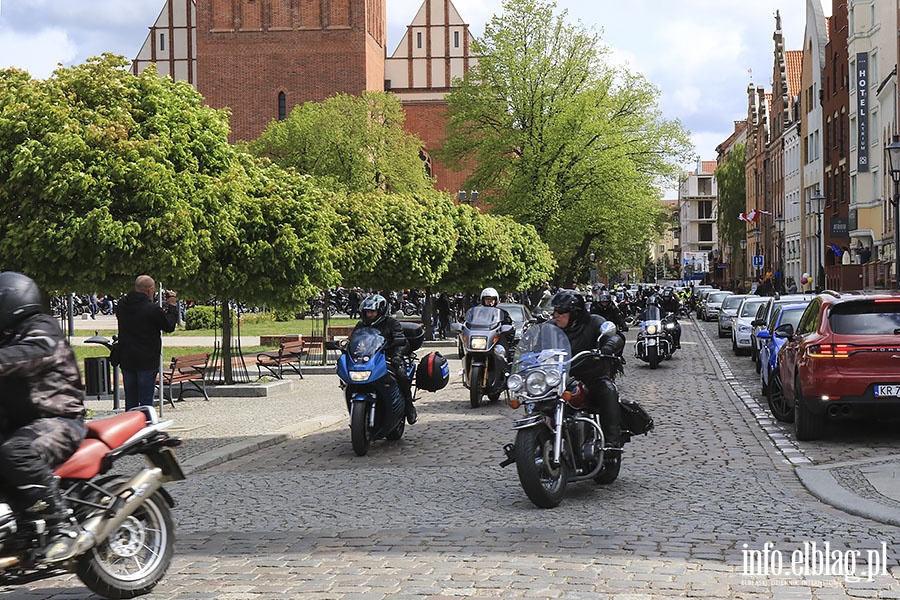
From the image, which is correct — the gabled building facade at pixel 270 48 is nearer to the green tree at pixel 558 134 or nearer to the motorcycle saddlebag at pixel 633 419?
the green tree at pixel 558 134

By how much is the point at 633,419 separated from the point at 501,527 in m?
2.13

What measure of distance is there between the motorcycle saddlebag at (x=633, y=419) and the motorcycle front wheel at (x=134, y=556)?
4.25 metres

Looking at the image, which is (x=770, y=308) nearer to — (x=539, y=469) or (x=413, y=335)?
(x=413, y=335)

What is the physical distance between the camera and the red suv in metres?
12.4

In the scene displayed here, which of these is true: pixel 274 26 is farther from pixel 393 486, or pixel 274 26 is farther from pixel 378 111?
pixel 393 486

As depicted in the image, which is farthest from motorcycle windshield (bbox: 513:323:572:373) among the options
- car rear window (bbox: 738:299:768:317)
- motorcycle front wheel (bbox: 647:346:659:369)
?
car rear window (bbox: 738:299:768:317)

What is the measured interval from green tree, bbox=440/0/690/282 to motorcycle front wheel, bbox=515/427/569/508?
41804 mm

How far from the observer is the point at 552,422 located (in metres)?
9.02

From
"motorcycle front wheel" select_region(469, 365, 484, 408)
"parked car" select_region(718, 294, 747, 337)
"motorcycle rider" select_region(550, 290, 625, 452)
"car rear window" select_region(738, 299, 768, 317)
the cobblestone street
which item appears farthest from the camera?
"parked car" select_region(718, 294, 747, 337)

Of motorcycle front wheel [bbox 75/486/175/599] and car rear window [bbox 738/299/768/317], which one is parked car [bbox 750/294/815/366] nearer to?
car rear window [bbox 738/299/768/317]

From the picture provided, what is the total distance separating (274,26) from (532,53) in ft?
101

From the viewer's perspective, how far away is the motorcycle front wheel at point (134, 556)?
244 inches

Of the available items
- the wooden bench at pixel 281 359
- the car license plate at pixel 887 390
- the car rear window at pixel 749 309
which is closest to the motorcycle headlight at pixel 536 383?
the car license plate at pixel 887 390

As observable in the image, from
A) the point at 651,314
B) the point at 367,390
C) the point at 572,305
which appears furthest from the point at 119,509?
the point at 651,314
